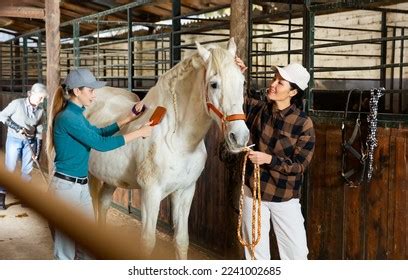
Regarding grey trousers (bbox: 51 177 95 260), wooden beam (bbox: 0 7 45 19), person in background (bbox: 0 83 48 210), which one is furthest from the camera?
wooden beam (bbox: 0 7 45 19)

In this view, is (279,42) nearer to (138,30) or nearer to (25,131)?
(138,30)

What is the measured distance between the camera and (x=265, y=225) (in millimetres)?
2291

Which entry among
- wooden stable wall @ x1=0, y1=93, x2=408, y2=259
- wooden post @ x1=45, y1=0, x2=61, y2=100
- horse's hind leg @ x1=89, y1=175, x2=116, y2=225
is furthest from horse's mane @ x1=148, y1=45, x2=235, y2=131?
wooden post @ x1=45, y1=0, x2=61, y2=100

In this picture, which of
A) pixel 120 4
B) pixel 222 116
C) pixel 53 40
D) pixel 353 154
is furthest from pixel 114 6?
pixel 353 154

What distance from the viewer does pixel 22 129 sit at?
4859mm

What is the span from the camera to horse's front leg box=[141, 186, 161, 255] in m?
2.80

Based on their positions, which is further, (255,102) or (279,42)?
(279,42)

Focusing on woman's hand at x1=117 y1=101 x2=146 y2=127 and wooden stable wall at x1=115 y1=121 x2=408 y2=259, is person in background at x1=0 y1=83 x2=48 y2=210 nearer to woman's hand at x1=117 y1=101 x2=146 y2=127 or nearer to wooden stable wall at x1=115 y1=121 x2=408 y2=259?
woman's hand at x1=117 y1=101 x2=146 y2=127

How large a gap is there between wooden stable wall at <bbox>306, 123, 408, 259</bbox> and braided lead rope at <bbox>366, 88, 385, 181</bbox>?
48 millimetres

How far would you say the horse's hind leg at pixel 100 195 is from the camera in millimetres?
3748

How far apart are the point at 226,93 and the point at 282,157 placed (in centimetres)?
39
